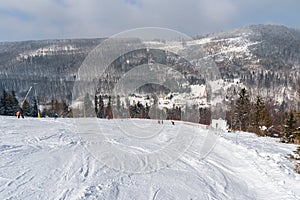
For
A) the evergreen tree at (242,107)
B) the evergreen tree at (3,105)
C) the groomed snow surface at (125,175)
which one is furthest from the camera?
the evergreen tree at (3,105)

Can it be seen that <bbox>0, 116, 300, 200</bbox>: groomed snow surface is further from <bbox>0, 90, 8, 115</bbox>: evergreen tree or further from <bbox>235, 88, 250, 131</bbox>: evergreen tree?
<bbox>0, 90, 8, 115</bbox>: evergreen tree

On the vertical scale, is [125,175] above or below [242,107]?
below

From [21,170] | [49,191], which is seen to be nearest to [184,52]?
[49,191]

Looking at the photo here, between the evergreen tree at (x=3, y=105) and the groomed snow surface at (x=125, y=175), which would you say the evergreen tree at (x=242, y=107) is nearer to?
the groomed snow surface at (x=125, y=175)

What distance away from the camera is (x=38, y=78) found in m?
175

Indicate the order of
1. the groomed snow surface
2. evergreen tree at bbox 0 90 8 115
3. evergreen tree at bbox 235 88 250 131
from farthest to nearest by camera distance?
evergreen tree at bbox 0 90 8 115, evergreen tree at bbox 235 88 250 131, the groomed snow surface

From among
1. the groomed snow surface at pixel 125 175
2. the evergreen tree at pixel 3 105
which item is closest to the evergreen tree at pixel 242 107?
the groomed snow surface at pixel 125 175

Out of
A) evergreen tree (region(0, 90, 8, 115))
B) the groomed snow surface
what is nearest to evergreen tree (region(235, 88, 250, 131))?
the groomed snow surface

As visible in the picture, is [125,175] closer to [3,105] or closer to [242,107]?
[242,107]

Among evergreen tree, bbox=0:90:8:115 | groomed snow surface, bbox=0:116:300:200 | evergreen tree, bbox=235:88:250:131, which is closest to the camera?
groomed snow surface, bbox=0:116:300:200

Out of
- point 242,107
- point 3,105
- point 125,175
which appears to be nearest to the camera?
point 125,175

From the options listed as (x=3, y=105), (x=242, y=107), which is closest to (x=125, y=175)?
(x=242, y=107)

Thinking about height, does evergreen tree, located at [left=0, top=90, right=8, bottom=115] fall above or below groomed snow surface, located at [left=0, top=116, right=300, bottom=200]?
above

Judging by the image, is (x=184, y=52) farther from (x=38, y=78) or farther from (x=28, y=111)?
(x=38, y=78)
